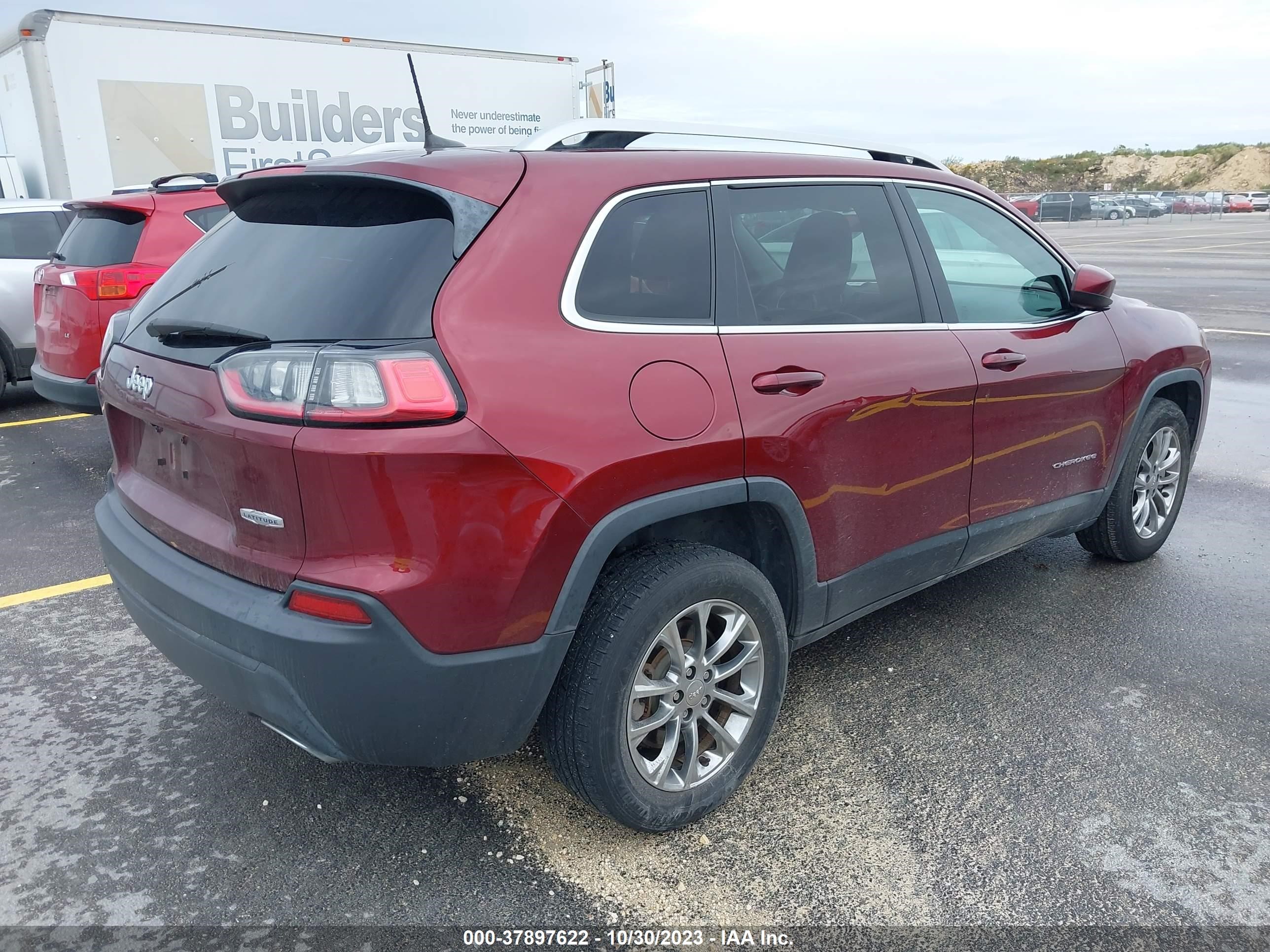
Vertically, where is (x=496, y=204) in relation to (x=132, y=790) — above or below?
above

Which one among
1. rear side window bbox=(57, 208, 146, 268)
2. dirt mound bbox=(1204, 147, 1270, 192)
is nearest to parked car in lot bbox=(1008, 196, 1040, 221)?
dirt mound bbox=(1204, 147, 1270, 192)

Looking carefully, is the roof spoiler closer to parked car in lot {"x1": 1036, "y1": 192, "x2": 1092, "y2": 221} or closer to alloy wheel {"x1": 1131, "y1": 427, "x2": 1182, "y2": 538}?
alloy wheel {"x1": 1131, "y1": 427, "x2": 1182, "y2": 538}

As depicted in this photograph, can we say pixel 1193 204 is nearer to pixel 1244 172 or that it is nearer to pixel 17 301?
pixel 1244 172

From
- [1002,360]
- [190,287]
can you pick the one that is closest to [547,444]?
[190,287]

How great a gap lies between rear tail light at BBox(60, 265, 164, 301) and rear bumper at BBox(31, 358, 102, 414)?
557 mm

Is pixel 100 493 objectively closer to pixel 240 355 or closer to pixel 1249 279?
pixel 240 355

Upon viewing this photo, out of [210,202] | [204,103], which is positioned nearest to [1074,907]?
[210,202]

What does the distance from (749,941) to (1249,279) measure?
19.0m

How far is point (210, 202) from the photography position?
22.4 feet

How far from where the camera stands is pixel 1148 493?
14.7 ft

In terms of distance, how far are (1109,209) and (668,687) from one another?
50795 mm

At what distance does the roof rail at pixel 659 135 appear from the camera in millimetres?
2797

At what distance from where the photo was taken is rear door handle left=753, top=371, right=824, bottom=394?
2656 mm

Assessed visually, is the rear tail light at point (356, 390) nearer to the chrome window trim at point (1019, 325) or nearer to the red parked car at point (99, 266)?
the chrome window trim at point (1019, 325)
